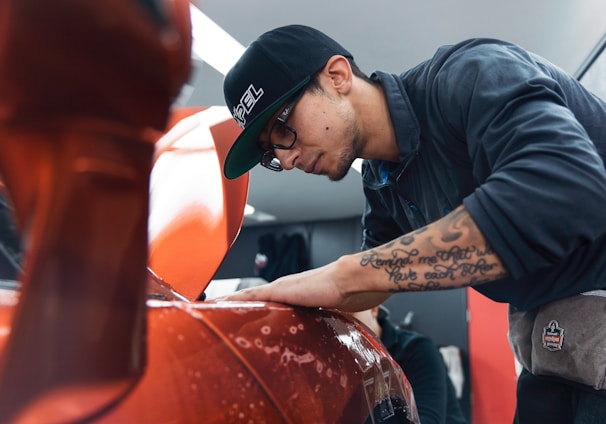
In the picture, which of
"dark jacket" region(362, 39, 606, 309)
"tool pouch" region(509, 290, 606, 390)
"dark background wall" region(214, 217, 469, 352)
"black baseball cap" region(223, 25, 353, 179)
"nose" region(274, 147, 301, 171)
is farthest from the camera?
"dark background wall" region(214, 217, 469, 352)

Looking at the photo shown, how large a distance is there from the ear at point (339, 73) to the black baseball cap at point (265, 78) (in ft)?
0.07

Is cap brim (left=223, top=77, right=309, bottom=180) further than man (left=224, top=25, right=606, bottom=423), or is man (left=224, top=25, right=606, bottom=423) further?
cap brim (left=223, top=77, right=309, bottom=180)

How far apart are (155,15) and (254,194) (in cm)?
542

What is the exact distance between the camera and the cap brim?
42.9 inches

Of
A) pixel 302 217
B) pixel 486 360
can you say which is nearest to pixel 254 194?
pixel 302 217

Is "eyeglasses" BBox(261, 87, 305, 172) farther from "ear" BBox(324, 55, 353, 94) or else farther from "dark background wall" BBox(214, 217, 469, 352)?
"dark background wall" BBox(214, 217, 469, 352)

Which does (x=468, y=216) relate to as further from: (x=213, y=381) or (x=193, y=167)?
Result: (x=193, y=167)

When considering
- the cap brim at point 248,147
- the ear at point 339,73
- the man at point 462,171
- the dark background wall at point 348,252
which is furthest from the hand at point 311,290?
the dark background wall at point 348,252

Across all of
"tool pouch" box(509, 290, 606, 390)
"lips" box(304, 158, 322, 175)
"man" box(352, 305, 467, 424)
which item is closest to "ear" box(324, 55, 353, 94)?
"lips" box(304, 158, 322, 175)

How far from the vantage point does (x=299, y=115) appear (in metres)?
1.14

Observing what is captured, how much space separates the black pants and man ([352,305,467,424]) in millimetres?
578

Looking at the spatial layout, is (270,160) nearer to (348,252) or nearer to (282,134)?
(282,134)

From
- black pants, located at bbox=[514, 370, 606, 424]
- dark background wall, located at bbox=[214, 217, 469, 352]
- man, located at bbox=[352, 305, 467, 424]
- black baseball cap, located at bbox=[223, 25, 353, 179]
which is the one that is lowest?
dark background wall, located at bbox=[214, 217, 469, 352]

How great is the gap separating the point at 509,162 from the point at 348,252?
228 inches
